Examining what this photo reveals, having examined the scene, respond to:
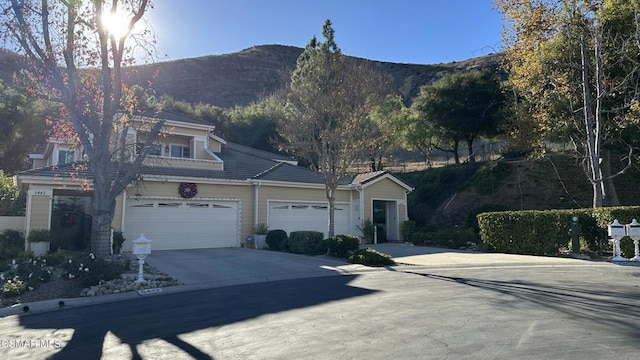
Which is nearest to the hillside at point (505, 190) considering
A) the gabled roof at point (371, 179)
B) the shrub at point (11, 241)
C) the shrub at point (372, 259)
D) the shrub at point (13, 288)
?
the gabled roof at point (371, 179)

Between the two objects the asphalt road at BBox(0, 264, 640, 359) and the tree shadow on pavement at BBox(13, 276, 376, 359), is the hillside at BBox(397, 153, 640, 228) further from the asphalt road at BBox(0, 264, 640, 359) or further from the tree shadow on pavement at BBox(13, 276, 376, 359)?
A: the tree shadow on pavement at BBox(13, 276, 376, 359)

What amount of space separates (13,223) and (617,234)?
21.5m

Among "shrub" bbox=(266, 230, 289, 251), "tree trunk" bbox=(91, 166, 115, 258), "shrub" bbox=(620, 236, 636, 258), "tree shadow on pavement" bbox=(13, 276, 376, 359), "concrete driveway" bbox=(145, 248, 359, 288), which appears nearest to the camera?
"tree shadow on pavement" bbox=(13, 276, 376, 359)

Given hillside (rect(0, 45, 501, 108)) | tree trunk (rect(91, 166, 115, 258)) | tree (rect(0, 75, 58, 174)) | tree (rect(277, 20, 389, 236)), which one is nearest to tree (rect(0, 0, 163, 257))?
tree trunk (rect(91, 166, 115, 258))

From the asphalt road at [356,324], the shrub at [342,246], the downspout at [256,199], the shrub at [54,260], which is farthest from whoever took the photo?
the downspout at [256,199]

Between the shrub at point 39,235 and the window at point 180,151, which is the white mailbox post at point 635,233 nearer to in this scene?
the window at point 180,151

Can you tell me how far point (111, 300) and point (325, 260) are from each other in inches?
296

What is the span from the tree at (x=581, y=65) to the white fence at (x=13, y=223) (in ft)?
73.6

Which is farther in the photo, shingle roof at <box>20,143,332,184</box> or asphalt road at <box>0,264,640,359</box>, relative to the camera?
shingle roof at <box>20,143,332,184</box>

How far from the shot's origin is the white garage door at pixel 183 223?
1741 centimetres

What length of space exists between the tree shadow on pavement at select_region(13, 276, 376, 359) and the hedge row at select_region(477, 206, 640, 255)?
383 inches

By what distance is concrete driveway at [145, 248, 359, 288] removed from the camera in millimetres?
11634

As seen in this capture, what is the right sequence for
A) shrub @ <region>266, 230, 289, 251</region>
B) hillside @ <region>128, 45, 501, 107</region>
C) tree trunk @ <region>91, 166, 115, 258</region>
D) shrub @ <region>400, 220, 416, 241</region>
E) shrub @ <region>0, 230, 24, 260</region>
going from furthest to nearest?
hillside @ <region>128, 45, 501, 107</region>, shrub @ <region>400, 220, 416, 241</region>, shrub @ <region>266, 230, 289, 251</region>, shrub @ <region>0, 230, 24, 260</region>, tree trunk @ <region>91, 166, 115, 258</region>

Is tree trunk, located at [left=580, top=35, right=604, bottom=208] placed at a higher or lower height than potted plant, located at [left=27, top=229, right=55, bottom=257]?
higher
